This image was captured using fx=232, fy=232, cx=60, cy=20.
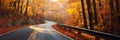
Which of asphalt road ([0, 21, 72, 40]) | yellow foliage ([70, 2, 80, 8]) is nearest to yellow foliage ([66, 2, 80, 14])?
yellow foliage ([70, 2, 80, 8])

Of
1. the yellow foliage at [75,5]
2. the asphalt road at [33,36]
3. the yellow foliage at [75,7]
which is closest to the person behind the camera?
the asphalt road at [33,36]

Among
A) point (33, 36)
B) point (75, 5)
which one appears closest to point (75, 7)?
point (75, 5)

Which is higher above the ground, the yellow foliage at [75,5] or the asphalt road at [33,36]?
the yellow foliage at [75,5]

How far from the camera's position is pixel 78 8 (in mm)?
46750

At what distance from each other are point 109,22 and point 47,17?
3620 inches

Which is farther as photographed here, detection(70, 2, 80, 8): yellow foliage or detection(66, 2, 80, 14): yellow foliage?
detection(66, 2, 80, 14): yellow foliage

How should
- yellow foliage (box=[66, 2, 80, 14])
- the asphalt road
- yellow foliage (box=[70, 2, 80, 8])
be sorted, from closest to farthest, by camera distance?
the asphalt road → yellow foliage (box=[70, 2, 80, 8]) → yellow foliage (box=[66, 2, 80, 14])

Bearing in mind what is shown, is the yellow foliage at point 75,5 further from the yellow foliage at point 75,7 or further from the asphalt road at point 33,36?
the asphalt road at point 33,36

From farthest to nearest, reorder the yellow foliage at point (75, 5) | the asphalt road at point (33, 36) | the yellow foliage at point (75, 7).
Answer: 1. the yellow foliage at point (75, 7)
2. the yellow foliage at point (75, 5)
3. the asphalt road at point (33, 36)

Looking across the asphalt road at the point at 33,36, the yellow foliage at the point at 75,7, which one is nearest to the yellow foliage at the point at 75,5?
the yellow foliage at the point at 75,7

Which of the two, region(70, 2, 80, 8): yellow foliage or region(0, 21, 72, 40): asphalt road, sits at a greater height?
region(70, 2, 80, 8): yellow foliage

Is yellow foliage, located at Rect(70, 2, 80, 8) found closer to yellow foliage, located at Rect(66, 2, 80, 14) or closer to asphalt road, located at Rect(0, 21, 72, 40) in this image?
yellow foliage, located at Rect(66, 2, 80, 14)

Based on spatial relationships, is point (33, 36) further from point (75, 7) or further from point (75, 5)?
point (75, 7)

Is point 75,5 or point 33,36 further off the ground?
point 75,5
